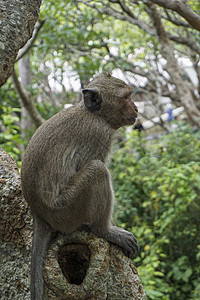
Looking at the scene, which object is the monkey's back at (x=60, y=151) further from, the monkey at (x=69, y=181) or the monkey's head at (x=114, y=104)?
the monkey's head at (x=114, y=104)

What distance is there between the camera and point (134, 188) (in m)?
7.50

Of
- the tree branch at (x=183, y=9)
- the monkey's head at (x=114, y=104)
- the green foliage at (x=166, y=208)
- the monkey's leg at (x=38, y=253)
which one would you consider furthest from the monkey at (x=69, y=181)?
the green foliage at (x=166, y=208)

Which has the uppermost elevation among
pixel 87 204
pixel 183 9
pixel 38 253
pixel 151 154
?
pixel 183 9

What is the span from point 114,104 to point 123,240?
1184 millimetres

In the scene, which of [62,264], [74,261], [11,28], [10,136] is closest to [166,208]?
[10,136]

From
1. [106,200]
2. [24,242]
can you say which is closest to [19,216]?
[24,242]

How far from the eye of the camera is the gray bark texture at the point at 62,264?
8.91 feet

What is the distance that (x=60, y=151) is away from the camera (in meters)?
2.87

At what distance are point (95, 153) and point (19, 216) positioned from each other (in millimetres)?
791

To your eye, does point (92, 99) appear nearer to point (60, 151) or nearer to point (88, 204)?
point (60, 151)

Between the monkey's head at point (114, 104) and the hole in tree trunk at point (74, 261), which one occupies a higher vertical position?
the monkey's head at point (114, 104)

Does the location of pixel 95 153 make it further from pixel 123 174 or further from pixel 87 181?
pixel 123 174

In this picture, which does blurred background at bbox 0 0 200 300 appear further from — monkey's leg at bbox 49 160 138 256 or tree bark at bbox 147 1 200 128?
monkey's leg at bbox 49 160 138 256

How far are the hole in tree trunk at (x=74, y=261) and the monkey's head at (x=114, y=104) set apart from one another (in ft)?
3.67
